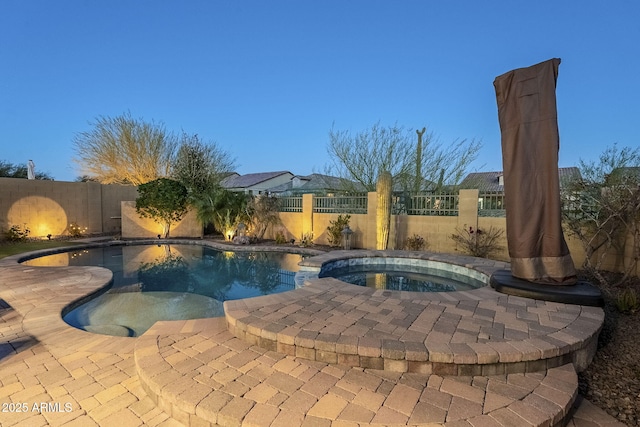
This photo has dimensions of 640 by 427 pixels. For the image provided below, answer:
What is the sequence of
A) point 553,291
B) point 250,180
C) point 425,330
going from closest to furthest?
point 425,330
point 553,291
point 250,180

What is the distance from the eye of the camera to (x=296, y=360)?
2787mm

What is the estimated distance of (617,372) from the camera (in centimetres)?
289

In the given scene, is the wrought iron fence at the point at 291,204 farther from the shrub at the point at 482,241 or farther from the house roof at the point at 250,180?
the house roof at the point at 250,180

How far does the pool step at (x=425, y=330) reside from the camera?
8.48 ft

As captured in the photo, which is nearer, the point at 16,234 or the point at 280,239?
the point at 16,234

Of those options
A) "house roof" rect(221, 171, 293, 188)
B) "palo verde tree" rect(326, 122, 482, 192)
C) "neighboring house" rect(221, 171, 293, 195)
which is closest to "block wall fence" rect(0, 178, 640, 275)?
"palo verde tree" rect(326, 122, 482, 192)

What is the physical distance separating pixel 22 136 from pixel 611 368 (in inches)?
1815

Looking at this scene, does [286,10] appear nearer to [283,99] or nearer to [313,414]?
[283,99]

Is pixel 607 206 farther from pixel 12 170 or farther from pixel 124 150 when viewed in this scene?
pixel 12 170

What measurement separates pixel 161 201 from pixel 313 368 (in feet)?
42.2

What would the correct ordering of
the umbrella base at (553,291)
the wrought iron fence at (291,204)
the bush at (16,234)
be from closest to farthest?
the umbrella base at (553,291) < the bush at (16,234) < the wrought iron fence at (291,204)

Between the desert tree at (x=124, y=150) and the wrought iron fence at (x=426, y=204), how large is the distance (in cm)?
1701

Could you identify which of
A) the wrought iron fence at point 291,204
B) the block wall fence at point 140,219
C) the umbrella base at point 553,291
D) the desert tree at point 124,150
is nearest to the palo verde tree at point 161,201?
the block wall fence at point 140,219

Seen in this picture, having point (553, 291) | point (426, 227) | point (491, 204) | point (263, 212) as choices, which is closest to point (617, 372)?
point (553, 291)
